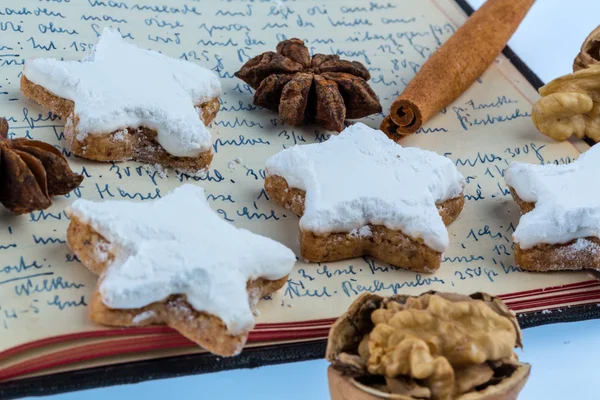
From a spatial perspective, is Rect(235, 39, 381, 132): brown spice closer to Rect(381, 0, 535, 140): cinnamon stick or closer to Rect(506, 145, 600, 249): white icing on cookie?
Rect(381, 0, 535, 140): cinnamon stick

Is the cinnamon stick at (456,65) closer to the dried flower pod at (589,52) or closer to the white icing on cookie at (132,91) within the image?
the dried flower pod at (589,52)

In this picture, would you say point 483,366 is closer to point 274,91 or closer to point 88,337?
point 88,337

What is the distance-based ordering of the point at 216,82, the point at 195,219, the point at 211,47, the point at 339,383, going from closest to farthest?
the point at 339,383
the point at 195,219
the point at 216,82
the point at 211,47

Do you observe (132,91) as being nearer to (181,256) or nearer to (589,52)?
(181,256)

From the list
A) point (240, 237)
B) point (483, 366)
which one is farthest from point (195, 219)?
point (483, 366)

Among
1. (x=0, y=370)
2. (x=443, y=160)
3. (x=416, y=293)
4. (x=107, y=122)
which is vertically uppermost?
(x=443, y=160)

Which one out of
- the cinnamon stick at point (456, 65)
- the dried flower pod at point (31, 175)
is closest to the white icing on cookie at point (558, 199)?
the cinnamon stick at point (456, 65)

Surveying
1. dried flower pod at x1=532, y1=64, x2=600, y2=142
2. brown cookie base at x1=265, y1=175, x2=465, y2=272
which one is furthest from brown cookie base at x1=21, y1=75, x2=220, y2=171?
dried flower pod at x1=532, y1=64, x2=600, y2=142
